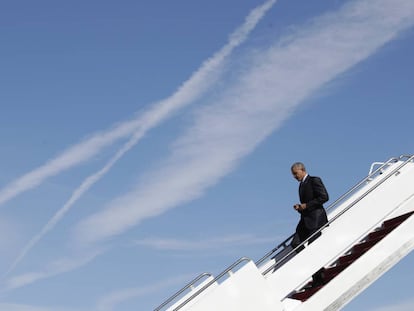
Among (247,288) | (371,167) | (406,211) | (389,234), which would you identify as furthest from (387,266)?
(371,167)

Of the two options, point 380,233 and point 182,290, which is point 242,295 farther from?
point 380,233

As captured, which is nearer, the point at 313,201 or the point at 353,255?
the point at 313,201

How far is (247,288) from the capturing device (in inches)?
434

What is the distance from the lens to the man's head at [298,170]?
12.0 meters

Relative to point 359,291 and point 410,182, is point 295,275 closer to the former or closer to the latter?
point 359,291

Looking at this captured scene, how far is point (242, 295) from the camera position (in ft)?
36.1

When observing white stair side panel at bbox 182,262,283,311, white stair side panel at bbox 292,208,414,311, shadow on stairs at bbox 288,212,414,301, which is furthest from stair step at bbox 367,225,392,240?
white stair side panel at bbox 182,262,283,311

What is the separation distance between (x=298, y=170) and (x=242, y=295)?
2.52 metres

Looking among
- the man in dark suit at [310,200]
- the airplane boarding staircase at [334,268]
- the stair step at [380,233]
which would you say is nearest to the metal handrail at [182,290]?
the airplane boarding staircase at [334,268]

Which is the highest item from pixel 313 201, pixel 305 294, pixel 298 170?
pixel 298 170

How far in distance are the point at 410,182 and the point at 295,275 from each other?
2902 mm

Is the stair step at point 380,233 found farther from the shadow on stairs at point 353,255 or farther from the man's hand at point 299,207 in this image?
the man's hand at point 299,207

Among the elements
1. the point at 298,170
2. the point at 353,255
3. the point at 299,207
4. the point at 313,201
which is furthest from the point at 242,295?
the point at 353,255

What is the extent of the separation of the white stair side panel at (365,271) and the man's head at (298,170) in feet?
5.83
